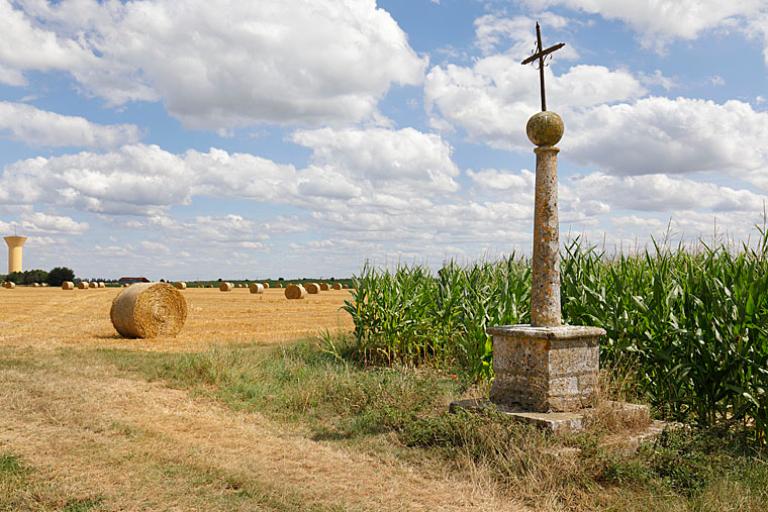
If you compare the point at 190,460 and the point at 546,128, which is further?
the point at 546,128

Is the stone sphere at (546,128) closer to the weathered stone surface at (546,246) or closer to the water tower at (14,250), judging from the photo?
the weathered stone surface at (546,246)

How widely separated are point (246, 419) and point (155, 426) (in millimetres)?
1142

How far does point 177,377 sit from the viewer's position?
10109 millimetres

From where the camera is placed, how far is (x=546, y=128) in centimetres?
685

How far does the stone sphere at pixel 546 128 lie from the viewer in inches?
270

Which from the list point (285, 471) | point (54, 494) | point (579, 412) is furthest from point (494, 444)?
point (54, 494)

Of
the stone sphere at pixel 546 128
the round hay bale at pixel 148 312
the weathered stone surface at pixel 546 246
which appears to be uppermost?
the stone sphere at pixel 546 128

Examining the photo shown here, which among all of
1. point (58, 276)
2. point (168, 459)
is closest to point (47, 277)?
point (58, 276)

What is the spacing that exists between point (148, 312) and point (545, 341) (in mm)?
12807

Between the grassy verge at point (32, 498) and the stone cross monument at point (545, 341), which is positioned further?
the stone cross monument at point (545, 341)

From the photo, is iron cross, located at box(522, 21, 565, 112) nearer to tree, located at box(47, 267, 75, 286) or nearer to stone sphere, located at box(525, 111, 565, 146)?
stone sphere, located at box(525, 111, 565, 146)

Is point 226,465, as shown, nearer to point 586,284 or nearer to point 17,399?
point 17,399

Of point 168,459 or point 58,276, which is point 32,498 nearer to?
point 168,459

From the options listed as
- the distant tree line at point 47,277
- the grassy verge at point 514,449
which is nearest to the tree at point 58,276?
the distant tree line at point 47,277
